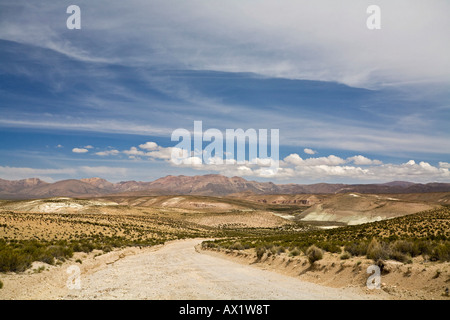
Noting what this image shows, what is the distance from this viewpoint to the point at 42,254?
1830cm

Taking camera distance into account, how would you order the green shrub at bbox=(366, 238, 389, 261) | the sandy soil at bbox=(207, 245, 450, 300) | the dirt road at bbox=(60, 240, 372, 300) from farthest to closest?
the green shrub at bbox=(366, 238, 389, 261) < the dirt road at bbox=(60, 240, 372, 300) < the sandy soil at bbox=(207, 245, 450, 300)

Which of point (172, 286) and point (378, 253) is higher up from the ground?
point (378, 253)

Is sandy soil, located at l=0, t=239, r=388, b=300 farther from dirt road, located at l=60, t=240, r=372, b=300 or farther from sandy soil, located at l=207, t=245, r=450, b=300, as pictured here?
sandy soil, located at l=207, t=245, r=450, b=300

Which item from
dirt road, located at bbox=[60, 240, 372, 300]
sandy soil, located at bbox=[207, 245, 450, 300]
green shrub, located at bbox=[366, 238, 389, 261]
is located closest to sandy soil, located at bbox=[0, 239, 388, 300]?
dirt road, located at bbox=[60, 240, 372, 300]

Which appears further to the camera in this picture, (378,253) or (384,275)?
(378,253)

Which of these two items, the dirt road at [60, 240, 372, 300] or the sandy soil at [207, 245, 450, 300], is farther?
the dirt road at [60, 240, 372, 300]

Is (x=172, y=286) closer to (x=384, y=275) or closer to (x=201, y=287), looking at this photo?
(x=201, y=287)

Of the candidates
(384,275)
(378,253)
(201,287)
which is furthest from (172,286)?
(378,253)

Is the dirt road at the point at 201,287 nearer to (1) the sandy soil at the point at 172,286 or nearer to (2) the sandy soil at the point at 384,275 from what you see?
(1) the sandy soil at the point at 172,286

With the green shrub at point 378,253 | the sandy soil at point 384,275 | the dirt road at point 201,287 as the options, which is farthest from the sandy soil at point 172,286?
the green shrub at point 378,253
